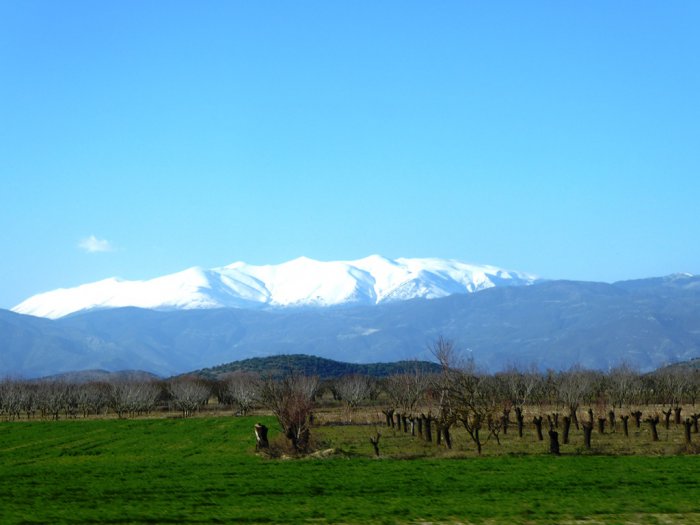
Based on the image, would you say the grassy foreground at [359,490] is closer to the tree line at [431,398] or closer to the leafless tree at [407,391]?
the tree line at [431,398]

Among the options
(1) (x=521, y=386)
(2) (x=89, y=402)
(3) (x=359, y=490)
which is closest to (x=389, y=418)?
(1) (x=521, y=386)

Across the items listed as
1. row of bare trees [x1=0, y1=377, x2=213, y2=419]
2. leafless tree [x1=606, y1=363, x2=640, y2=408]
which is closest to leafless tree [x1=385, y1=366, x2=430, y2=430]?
leafless tree [x1=606, y1=363, x2=640, y2=408]

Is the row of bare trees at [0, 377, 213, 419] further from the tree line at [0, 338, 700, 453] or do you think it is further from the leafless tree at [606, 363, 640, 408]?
the leafless tree at [606, 363, 640, 408]

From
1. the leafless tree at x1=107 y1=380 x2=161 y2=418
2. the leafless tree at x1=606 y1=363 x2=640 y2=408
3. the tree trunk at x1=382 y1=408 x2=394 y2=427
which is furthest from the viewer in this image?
the leafless tree at x1=107 y1=380 x2=161 y2=418

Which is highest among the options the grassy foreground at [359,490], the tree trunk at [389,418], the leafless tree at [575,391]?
the leafless tree at [575,391]

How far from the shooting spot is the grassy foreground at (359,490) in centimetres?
2766

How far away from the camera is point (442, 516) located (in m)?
27.6

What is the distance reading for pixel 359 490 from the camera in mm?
33938

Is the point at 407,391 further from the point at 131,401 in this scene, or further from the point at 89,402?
the point at 89,402

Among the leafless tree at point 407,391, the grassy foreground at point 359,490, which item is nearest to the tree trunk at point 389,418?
the leafless tree at point 407,391

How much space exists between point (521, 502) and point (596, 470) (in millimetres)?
10932

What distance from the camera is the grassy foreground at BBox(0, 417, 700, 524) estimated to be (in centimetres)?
2766

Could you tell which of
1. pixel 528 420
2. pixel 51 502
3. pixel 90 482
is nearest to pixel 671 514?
pixel 51 502

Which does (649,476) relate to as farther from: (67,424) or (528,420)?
(67,424)
